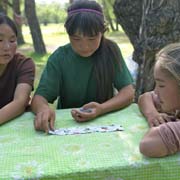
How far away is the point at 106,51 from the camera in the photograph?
2.03 meters

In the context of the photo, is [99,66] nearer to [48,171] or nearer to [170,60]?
[170,60]

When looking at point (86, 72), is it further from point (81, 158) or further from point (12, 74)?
point (81, 158)

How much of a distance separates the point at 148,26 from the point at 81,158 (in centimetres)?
168

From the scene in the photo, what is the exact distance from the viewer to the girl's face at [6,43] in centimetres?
186

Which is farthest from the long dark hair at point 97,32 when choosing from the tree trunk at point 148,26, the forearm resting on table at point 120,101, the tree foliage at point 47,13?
the tree foliage at point 47,13

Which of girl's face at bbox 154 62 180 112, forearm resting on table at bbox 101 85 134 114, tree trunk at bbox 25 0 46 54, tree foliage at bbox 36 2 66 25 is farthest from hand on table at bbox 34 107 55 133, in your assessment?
tree foliage at bbox 36 2 66 25

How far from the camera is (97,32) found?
178cm

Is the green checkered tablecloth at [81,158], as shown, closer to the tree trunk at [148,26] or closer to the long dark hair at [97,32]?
the long dark hair at [97,32]

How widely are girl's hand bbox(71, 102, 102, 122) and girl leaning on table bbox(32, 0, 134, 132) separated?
95mm

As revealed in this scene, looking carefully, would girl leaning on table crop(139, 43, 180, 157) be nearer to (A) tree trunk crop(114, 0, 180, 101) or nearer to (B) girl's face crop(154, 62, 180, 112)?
(B) girl's face crop(154, 62, 180, 112)

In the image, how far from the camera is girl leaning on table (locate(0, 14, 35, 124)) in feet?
5.94

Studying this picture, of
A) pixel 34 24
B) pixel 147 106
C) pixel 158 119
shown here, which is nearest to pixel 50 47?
pixel 34 24

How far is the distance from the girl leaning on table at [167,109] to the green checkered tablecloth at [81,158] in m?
0.04

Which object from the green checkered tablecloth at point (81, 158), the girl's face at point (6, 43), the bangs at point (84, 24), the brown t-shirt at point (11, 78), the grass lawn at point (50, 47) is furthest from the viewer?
the grass lawn at point (50, 47)
